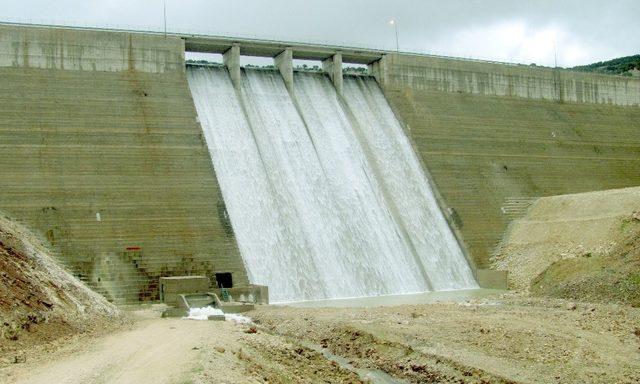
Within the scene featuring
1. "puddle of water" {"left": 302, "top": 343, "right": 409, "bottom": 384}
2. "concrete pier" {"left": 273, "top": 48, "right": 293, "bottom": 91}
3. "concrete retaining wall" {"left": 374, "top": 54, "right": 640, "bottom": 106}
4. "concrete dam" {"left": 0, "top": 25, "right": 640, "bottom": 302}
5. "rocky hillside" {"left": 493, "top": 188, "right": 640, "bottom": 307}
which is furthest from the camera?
"concrete retaining wall" {"left": 374, "top": 54, "right": 640, "bottom": 106}

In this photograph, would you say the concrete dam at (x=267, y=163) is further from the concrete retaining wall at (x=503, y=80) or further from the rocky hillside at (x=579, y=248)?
the rocky hillside at (x=579, y=248)

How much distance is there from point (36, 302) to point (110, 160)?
35.5 ft

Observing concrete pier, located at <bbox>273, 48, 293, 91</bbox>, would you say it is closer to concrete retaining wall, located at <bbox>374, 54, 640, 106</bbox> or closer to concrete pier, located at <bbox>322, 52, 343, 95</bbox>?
concrete pier, located at <bbox>322, 52, 343, 95</bbox>

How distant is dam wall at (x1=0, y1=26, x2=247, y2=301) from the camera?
22.3m

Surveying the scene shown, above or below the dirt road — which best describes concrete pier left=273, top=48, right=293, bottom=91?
above

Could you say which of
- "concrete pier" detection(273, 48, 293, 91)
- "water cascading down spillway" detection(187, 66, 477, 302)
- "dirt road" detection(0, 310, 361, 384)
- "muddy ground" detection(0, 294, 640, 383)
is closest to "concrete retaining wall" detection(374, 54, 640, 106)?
"water cascading down spillway" detection(187, 66, 477, 302)

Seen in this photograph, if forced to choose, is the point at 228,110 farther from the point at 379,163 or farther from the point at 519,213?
the point at 519,213

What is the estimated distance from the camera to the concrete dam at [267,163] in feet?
76.1

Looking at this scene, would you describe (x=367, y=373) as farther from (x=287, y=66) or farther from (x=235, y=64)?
(x=287, y=66)

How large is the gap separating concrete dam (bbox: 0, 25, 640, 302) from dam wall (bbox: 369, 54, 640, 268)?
0.34 ft

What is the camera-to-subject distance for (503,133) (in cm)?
3578

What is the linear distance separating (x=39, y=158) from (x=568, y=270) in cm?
1809

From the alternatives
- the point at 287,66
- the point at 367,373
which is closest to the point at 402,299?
the point at 367,373

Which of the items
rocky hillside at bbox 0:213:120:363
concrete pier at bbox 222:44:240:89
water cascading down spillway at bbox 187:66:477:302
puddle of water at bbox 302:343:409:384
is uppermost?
concrete pier at bbox 222:44:240:89
